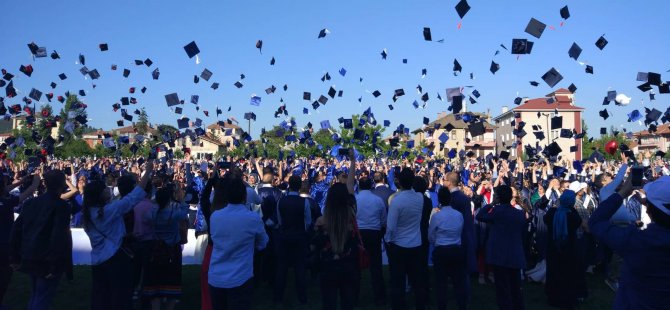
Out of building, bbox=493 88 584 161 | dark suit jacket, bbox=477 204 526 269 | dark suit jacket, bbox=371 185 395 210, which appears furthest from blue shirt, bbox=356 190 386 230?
building, bbox=493 88 584 161

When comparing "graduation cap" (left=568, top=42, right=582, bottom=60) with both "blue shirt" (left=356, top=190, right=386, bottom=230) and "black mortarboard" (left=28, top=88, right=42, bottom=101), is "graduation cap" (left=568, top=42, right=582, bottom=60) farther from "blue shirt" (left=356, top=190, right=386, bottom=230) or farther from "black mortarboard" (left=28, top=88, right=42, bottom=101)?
"black mortarboard" (left=28, top=88, right=42, bottom=101)

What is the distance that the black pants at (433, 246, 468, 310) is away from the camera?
237 inches

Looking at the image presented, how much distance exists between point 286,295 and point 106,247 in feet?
10.7

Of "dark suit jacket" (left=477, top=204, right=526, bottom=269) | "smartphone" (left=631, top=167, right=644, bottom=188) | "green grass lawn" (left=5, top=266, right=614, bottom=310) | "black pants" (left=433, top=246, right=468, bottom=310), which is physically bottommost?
"green grass lawn" (left=5, top=266, right=614, bottom=310)

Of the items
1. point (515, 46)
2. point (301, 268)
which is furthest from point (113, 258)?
point (515, 46)

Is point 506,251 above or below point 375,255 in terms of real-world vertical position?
above

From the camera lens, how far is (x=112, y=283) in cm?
500

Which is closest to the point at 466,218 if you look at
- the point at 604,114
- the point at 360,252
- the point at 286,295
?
the point at 360,252

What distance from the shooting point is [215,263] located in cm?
423

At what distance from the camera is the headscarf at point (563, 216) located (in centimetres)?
659

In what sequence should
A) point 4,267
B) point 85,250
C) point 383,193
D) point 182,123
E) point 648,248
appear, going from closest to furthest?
point 648,248, point 4,267, point 383,193, point 85,250, point 182,123

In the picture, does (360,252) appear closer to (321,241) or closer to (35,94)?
(321,241)

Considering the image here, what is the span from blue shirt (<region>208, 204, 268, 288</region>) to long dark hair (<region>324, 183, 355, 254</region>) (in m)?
0.80

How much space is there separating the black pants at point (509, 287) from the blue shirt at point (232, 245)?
328 centimetres
